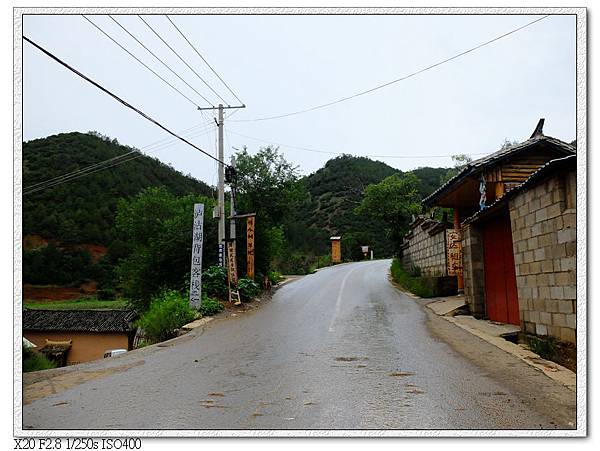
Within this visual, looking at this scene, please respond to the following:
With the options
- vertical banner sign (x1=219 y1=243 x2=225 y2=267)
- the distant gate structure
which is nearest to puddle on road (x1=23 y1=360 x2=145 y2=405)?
vertical banner sign (x1=219 y1=243 x2=225 y2=267)

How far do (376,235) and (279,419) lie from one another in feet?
162

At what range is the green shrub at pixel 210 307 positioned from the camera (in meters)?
14.3

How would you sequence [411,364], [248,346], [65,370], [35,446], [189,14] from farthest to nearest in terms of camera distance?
[248,346] → [65,370] → [411,364] → [189,14] → [35,446]

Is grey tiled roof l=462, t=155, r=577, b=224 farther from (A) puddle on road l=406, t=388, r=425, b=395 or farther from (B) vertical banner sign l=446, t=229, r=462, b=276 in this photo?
(B) vertical banner sign l=446, t=229, r=462, b=276

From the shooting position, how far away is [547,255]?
723cm

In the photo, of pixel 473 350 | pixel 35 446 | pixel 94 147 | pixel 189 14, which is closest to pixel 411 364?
pixel 473 350

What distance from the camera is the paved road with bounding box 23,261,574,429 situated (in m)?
4.43

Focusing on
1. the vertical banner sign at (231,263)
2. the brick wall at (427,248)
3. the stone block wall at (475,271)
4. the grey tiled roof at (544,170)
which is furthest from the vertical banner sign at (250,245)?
the grey tiled roof at (544,170)

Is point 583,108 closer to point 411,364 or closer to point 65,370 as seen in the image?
point 411,364

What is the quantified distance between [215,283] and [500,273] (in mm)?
9179

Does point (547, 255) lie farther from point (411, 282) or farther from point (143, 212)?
point (143, 212)

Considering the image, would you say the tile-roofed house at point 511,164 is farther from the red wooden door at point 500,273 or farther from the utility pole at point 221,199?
the utility pole at point 221,199

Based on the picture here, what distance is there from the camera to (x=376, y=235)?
53.0 m

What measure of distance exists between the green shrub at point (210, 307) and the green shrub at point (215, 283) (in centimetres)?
96
